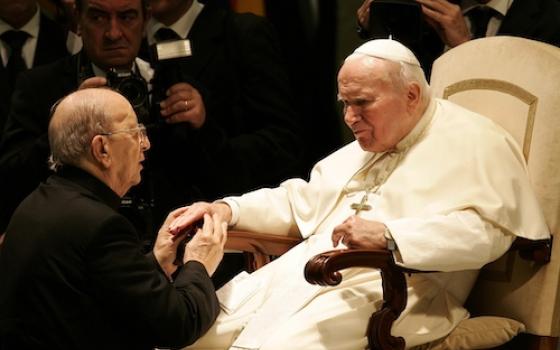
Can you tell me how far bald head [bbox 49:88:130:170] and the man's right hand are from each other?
0.53 meters

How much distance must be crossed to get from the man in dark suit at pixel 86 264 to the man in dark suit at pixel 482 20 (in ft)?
5.30

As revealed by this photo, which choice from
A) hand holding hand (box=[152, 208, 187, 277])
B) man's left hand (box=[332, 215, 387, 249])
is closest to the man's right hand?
hand holding hand (box=[152, 208, 187, 277])

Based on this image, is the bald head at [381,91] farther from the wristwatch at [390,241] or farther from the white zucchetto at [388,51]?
the wristwatch at [390,241]

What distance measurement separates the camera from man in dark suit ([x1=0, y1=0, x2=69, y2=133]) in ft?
16.7

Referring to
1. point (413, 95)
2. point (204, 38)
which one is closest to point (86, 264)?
point (413, 95)

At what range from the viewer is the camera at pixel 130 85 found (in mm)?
4195

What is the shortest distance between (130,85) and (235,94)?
677 millimetres

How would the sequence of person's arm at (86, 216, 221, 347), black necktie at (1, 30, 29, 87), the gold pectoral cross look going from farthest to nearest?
black necktie at (1, 30, 29, 87) → the gold pectoral cross → person's arm at (86, 216, 221, 347)

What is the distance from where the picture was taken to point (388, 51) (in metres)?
3.71

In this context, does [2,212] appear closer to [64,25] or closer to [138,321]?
[64,25]

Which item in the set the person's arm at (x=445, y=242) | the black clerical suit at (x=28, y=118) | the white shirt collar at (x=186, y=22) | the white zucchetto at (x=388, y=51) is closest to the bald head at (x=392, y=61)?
the white zucchetto at (x=388, y=51)

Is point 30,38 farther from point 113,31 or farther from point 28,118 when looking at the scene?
point 113,31

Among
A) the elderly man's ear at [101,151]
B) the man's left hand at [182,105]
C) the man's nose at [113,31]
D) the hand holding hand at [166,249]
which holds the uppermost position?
the man's nose at [113,31]

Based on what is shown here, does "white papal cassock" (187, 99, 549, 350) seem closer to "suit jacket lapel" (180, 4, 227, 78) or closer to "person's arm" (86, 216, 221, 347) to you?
"person's arm" (86, 216, 221, 347)
